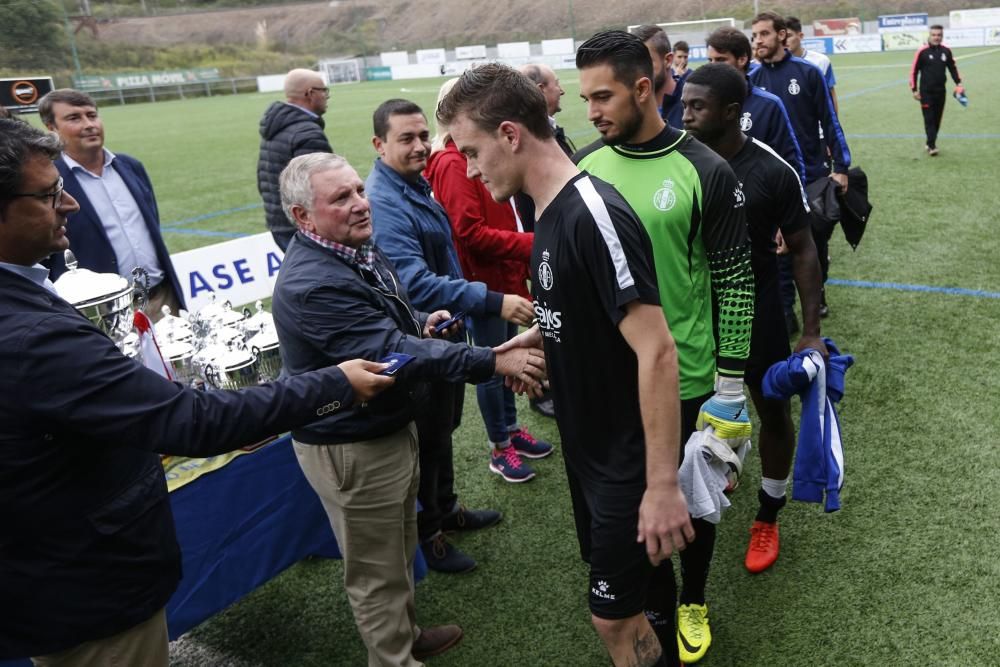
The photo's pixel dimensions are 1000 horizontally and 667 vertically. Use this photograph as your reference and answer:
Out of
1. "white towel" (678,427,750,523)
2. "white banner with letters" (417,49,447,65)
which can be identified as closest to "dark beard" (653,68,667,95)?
"white towel" (678,427,750,523)

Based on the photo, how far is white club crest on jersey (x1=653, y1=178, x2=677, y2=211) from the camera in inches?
96.3

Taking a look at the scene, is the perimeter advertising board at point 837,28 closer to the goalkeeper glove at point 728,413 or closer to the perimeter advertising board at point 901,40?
the perimeter advertising board at point 901,40

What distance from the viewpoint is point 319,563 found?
3.85 metres

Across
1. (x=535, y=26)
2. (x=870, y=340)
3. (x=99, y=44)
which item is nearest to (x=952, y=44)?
(x=870, y=340)

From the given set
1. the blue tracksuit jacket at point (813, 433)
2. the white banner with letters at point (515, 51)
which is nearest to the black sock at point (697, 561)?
the blue tracksuit jacket at point (813, 433)

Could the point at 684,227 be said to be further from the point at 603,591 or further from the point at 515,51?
the point at 515,51

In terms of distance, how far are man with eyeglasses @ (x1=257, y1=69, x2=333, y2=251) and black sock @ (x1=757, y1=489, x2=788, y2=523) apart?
10.8ft

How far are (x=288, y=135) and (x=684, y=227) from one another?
348cm

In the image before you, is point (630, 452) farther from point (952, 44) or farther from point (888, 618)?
point (952, 44)

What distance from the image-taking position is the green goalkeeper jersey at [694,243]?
245cm

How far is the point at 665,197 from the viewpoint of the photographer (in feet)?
8.06

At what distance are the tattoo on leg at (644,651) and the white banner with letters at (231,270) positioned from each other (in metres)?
3.91

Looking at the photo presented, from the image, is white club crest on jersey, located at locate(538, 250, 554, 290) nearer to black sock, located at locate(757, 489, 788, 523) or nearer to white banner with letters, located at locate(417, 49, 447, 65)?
black sock, located at locate(757, 489, 788, 523)

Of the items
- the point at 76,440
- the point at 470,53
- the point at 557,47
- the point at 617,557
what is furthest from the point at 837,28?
the point at 76,440
